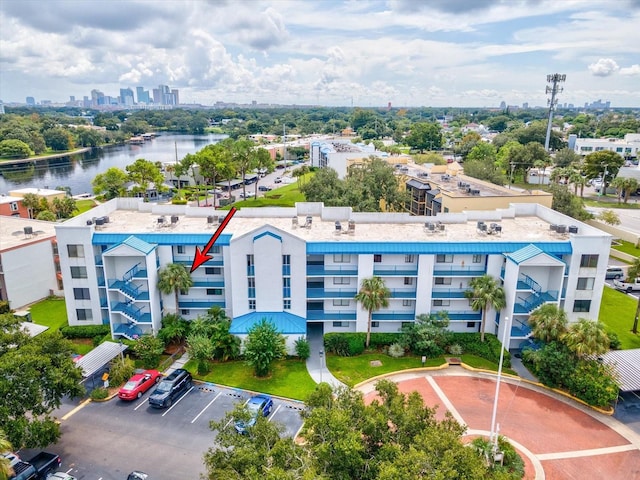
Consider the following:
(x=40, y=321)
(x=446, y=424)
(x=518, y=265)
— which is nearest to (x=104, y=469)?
(x=446, y=424)

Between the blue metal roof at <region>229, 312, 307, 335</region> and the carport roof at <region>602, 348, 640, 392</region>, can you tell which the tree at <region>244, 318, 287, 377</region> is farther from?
the carport roof at <region>602, 348, 640, 392</region>

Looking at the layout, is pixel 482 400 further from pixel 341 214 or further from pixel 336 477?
pixel 341 214

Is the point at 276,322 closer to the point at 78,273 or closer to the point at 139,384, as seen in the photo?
the point at 139,384

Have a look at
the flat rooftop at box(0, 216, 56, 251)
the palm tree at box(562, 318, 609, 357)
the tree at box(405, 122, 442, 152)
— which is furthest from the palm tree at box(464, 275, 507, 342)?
the tree at box(405, 122, 442, 152)

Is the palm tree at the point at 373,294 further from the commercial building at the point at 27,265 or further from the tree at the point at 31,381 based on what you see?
the commercial building at the point at 27,265

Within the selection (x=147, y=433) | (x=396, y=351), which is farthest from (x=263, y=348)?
(x=396, y=351)

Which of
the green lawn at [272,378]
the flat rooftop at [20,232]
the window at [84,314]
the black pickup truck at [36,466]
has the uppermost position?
the flat rooftop at [20,232]

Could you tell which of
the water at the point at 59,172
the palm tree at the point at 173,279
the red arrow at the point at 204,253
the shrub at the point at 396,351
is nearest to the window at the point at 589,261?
the shrub at the point at 396,351
